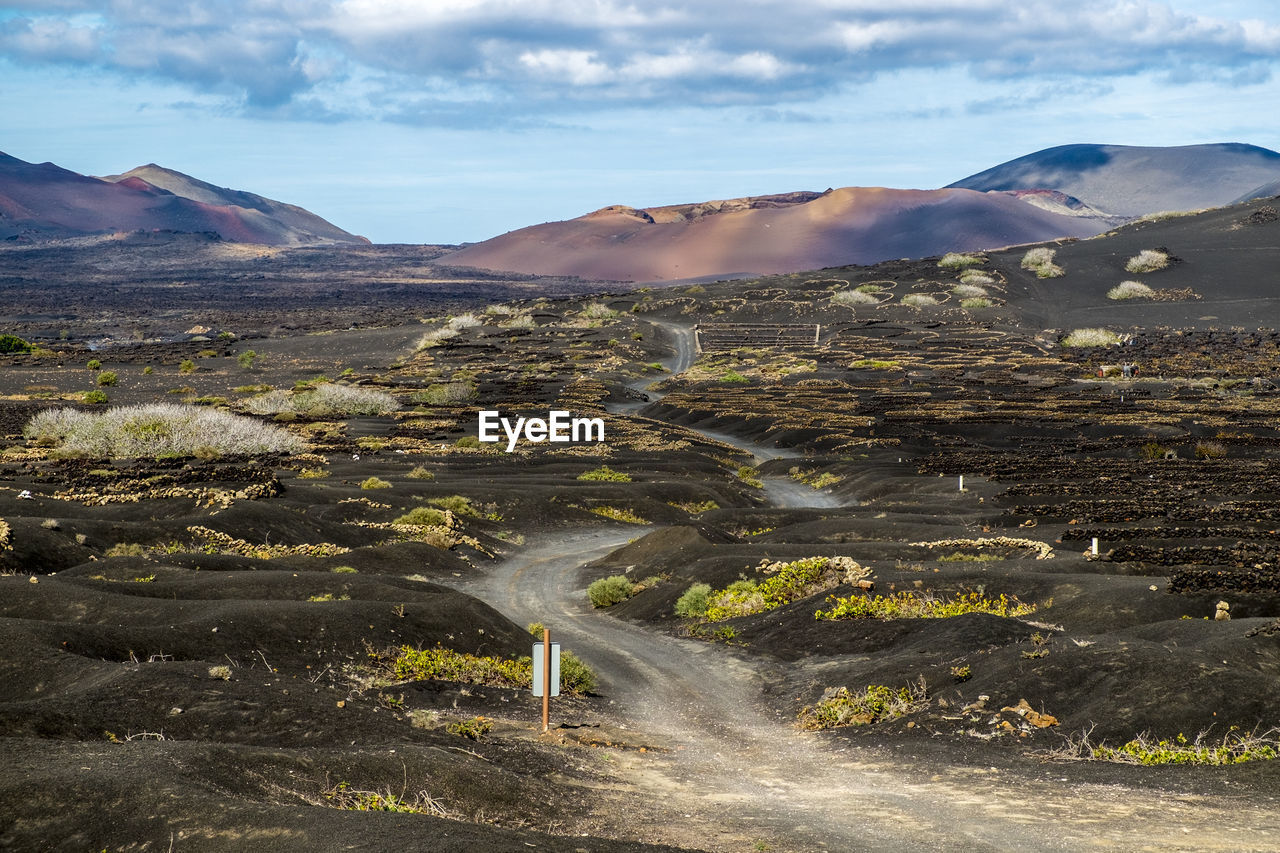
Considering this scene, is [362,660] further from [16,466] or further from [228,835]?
[16,466]

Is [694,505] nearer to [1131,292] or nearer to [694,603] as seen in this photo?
[694,603]

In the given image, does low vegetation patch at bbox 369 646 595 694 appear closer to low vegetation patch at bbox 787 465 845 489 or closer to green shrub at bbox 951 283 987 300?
low vegetation patch at bbox 787 465 845 489

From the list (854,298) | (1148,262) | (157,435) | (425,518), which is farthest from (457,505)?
(1148,262)

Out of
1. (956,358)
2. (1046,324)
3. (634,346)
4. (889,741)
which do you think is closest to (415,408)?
(634,346)

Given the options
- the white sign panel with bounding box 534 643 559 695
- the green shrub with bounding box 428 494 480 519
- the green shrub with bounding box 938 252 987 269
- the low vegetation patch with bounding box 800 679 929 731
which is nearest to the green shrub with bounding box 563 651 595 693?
the low vegetation patch with bounding box 800 679 929 731

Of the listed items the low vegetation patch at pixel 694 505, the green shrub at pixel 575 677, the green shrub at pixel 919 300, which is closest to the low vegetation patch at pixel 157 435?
the low vegetation patch at pixel 694 505
